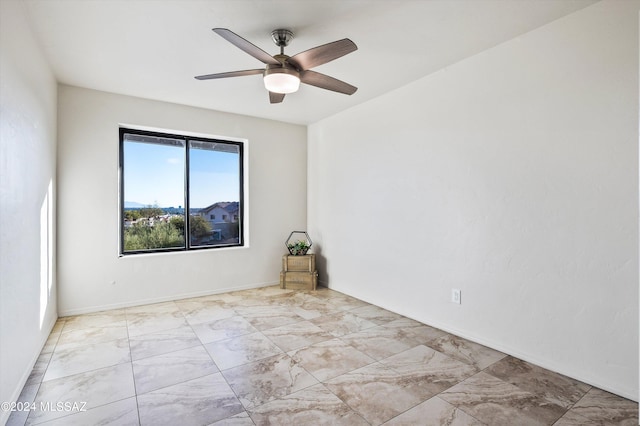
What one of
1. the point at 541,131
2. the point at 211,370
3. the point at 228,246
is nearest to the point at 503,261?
the point at 541,131

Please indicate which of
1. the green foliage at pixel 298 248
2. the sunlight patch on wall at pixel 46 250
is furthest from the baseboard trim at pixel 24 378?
the green foliage at pixel 298 248

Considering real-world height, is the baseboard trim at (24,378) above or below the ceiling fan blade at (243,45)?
below

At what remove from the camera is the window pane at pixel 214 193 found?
436 centimetres

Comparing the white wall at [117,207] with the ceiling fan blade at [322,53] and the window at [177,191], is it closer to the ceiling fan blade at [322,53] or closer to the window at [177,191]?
the window at [177,191]

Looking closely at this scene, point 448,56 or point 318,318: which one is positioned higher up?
point 448,56

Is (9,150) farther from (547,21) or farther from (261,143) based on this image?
(547,21)

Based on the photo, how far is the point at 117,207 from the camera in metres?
3.69

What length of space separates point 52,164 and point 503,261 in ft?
13.3

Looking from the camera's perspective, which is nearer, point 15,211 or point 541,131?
point 15,211

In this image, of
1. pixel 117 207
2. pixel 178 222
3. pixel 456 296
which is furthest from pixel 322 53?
pixel 178 222

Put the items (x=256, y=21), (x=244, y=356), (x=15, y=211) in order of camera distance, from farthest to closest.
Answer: (x=244, y=356) < (x=256, y=21) < (x=15, y=211)

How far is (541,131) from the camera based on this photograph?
2361mm

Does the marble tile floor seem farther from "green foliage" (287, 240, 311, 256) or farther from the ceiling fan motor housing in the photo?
the ceiling fan motor housing

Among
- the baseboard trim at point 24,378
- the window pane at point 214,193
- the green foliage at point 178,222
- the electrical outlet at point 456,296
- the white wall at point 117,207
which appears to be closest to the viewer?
the baseboard trim at point 24,378
